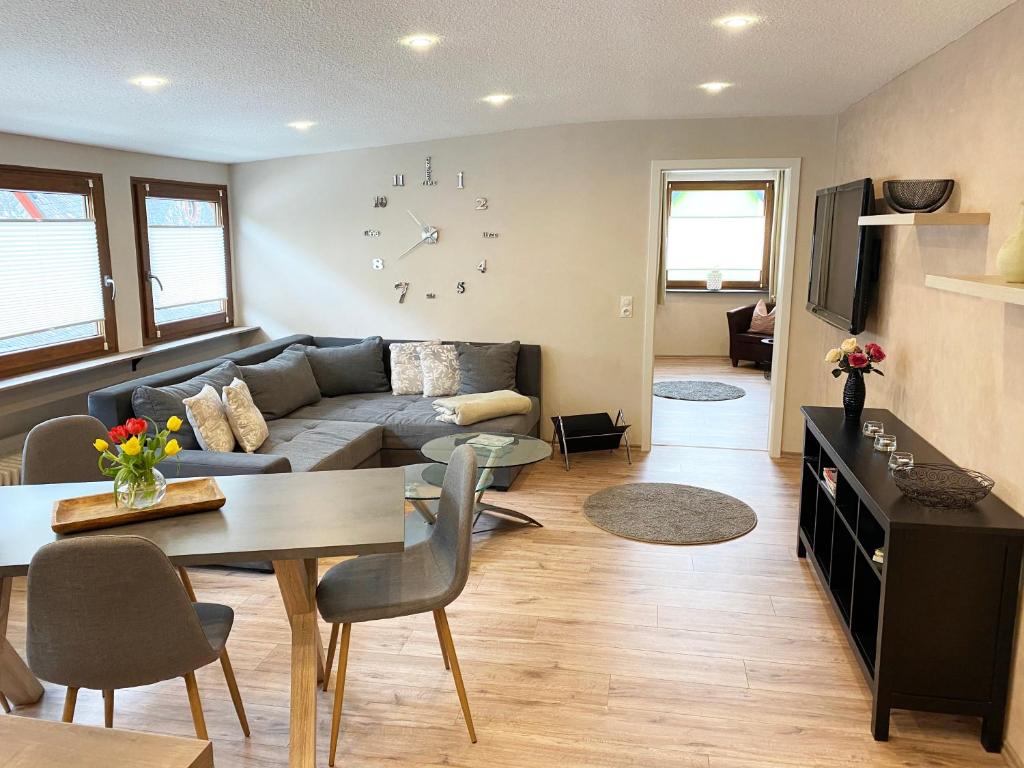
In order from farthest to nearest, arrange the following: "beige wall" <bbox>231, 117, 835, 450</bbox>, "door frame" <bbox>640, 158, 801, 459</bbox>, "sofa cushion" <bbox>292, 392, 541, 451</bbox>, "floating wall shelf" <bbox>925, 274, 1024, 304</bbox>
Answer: "beige wall" <bbox>231, 117, 835, 450</bbox>
"door frame" <bbox>640, 158, 801, 459</bbox>
"sofa cushion" <bbox>292, 392, 541, 451</bbox>
"floating wall shelf" <bbox>925, 274, 1024, 304</bbox>

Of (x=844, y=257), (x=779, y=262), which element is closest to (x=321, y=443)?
(x=844, y=257)

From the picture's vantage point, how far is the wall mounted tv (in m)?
4.04

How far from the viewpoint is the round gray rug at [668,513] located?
4469 mm

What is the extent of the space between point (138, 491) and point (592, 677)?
1799mm

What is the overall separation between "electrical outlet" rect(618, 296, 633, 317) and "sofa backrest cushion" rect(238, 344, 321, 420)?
Answer: 93.6 inches

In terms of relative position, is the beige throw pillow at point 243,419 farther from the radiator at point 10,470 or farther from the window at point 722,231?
the window at point 722,231

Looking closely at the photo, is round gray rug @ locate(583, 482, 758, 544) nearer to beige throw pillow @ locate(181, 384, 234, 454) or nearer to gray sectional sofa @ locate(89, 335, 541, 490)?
gray sectional sofa @ locate(89, 335, 541, 490)

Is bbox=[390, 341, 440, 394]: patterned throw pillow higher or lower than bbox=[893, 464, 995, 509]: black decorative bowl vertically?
lower

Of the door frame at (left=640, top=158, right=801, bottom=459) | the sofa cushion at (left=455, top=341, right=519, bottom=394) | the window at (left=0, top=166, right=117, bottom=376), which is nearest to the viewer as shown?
the window at (left=0, top=166, right=117, bottom=376)

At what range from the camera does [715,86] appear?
444 centimetres

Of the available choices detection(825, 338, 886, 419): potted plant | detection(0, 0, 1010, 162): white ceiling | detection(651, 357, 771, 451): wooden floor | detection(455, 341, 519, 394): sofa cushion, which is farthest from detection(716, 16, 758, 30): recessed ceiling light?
detection(651, 357, 771, 451): wooden floor

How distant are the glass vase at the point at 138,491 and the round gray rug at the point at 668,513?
8.78ft

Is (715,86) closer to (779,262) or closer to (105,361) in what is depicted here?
(779,262)

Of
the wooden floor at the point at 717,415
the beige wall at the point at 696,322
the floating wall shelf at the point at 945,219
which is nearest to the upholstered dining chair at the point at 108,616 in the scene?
the floating wall shelf at the point at 945,219
